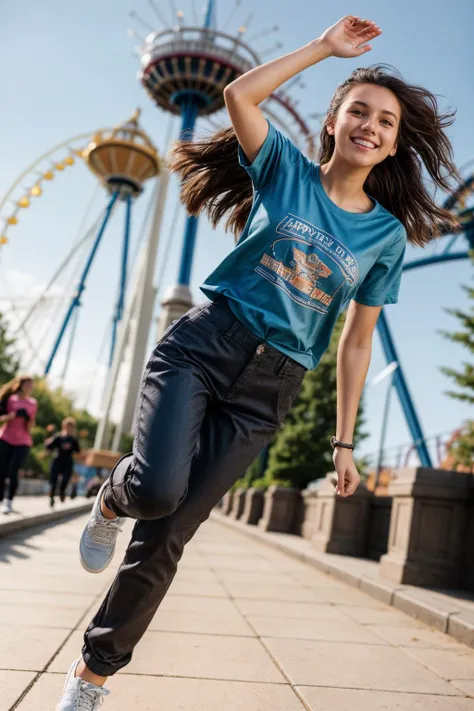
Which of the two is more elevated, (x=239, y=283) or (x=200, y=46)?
(x=200, y=46)

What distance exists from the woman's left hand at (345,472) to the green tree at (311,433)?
1981cm

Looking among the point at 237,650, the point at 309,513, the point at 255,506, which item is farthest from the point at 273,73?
the point at 255,506

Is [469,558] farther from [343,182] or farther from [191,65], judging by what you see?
[191,65]

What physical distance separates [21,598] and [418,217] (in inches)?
126

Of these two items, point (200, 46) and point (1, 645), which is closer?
point (1, 645)

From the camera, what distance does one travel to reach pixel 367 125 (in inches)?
98.1

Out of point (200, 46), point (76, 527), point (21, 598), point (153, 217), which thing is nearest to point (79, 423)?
point (153, 217)

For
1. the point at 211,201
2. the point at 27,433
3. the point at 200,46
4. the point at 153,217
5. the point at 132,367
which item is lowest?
the point at 27,433

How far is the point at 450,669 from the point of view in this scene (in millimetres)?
3799

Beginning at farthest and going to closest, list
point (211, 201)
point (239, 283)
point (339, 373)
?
point (211, 201), point (339, 373), point (239, 283)

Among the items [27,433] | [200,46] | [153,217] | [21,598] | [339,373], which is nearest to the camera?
[339,373]

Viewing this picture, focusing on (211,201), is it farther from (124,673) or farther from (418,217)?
(124,673)

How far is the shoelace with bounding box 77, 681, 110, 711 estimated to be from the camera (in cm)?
214

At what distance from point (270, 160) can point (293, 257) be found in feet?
1.13
